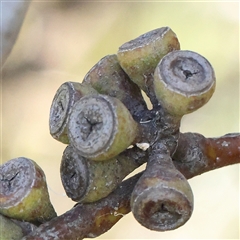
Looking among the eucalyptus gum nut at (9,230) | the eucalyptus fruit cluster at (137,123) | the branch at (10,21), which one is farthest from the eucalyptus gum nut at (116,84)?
the branch at (10,21)

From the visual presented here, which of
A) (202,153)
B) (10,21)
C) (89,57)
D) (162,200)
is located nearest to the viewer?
(162,200)

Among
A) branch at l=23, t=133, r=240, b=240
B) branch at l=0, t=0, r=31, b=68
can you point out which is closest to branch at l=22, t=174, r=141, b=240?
branch at l=23, t=133, r=240, b=240

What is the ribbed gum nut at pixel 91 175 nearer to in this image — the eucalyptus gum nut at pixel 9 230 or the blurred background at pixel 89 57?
the eucalyptus gum nut at pixel 9 230

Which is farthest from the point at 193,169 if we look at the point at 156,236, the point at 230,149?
the point at 156,236

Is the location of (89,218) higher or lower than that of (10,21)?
lower

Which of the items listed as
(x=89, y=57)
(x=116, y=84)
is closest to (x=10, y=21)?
(x=89, y=57)

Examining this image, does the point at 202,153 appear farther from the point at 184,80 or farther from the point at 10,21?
the point at 10,21
